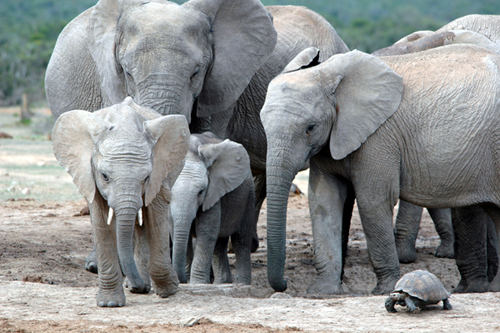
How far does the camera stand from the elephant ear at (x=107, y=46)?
754 cm

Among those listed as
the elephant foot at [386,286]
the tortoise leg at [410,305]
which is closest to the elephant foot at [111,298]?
the tortoise leg at [410,305]

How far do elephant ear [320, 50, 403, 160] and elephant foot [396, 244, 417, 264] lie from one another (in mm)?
2180

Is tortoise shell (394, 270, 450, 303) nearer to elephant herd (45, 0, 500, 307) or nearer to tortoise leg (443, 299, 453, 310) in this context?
tortoise leg (443, 299, 453, 310)

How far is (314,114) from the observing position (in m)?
6.87

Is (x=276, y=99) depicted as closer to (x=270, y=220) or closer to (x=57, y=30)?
(x=270, y=220)

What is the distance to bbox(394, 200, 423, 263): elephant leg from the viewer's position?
29.3 ft

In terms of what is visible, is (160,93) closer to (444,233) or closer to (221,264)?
(221,264)

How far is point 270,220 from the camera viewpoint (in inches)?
267

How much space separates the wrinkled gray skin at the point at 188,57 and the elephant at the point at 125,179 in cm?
107

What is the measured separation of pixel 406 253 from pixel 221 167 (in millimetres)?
2307

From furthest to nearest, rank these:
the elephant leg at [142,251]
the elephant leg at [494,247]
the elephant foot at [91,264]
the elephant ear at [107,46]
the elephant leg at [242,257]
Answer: the elephant foot at [91,264] < the elephant leg at [242,257] < the elephant ear at [107,46] < the elephant leg at [494,247] < the elephant leg at [142,251]

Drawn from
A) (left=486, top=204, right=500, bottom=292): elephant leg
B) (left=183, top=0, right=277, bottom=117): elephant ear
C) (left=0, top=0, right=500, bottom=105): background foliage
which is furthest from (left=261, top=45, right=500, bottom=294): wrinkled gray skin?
(left=0, top=0, right=500, bottom=105): background foliage

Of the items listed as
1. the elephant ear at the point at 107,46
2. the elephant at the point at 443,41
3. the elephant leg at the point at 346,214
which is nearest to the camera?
A: the elephant ear at the point at 107,46

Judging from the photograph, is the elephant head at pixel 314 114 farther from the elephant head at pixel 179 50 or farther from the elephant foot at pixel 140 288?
the elephant foot at pixel 140 288
